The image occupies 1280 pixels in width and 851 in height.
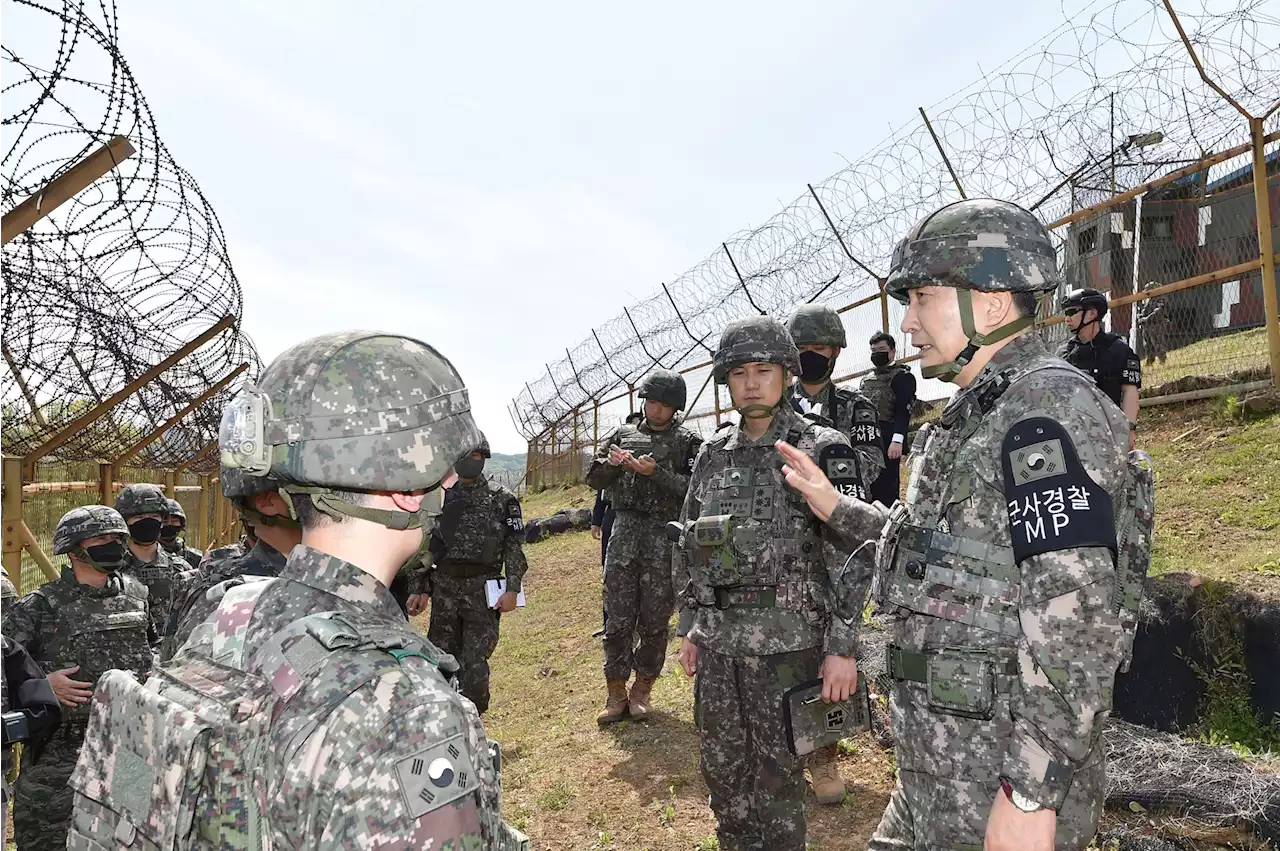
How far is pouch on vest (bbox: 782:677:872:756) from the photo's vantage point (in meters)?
3.12

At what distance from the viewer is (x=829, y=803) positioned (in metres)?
4.38

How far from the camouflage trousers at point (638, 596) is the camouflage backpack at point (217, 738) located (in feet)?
15.0

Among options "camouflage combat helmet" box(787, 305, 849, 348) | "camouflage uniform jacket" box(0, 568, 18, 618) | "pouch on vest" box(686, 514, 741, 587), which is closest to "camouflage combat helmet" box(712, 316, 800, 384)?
"pouch on vest" box(686, 514, 741, 587)

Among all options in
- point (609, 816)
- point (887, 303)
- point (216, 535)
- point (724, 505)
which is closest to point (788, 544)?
point (724, 505)

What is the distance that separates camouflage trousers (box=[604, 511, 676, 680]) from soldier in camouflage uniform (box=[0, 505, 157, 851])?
2720 millimetres

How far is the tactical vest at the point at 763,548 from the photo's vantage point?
11.1 ft

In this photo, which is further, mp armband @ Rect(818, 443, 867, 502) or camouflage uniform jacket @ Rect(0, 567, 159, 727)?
camouflage uniform jacket @ Rect(0, 567, 159, 727)

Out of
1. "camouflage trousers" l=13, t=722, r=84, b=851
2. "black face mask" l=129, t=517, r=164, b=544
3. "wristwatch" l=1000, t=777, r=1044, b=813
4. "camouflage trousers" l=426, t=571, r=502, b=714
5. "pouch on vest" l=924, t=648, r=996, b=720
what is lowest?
"camouflage trousers" l=13, t=722, r=84, b=851

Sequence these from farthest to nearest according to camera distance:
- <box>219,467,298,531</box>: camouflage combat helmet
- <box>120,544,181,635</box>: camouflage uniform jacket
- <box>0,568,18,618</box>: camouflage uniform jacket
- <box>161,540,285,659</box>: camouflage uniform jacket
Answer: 1. <box>120,544,181,635</box>: camouflage uniform jacket
2. <box>0,568,18,618</box>: camouflage uniform jacket
3. <box>161,540,285,659</box>: camouflage uniform jacket
4. <box>219,467,298,531</box>: camouflage combat helmet

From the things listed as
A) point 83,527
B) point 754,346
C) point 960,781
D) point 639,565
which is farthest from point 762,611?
point 83,527

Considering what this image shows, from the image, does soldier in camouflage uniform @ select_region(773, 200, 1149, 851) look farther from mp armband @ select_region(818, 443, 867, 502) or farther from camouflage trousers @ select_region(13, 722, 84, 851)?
camouflage trousers @ select_region(13, 722, 84, 851)

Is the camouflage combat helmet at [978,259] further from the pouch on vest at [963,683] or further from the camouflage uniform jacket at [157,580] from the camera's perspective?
the camouflage uniform jacket at [157,580]

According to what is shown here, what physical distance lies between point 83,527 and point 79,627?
1.59ft

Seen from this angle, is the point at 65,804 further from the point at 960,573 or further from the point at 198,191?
the point at 960,573
